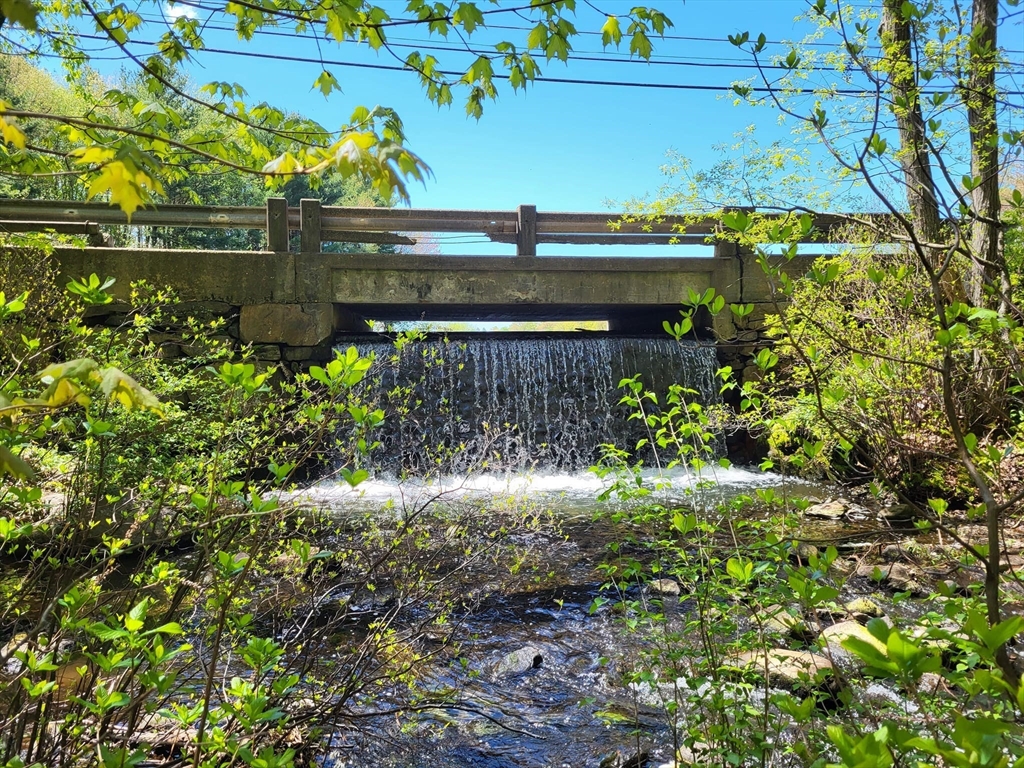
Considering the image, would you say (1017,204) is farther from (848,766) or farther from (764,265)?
(848,766)

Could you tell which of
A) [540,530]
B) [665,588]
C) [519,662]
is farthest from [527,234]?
[519,662]

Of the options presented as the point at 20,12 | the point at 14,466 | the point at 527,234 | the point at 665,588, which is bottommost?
the point at 665,588

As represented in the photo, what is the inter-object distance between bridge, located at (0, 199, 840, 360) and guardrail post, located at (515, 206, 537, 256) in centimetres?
1

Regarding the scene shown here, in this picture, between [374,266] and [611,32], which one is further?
[374,266]

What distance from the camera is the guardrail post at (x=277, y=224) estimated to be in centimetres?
795

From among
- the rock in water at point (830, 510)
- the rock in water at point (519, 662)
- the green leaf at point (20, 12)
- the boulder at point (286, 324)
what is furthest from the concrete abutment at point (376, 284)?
the green leaf at point (20, 12)

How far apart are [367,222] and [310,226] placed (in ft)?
2.46

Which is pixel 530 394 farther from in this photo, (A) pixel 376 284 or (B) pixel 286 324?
(B) pixel 286 324

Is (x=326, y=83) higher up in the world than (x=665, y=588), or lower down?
higher up

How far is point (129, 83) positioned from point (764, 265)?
30006mm

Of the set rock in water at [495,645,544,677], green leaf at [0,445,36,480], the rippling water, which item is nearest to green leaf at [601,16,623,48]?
green leaf at [0,445,36,480]

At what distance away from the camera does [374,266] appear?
812cm

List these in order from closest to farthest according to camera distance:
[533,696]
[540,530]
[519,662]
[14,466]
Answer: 1. [14,466]
2. [533,696]
3. [519,662]
4. [540,530]

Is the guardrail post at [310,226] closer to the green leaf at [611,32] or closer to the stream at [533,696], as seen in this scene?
the stream at [533,696]
